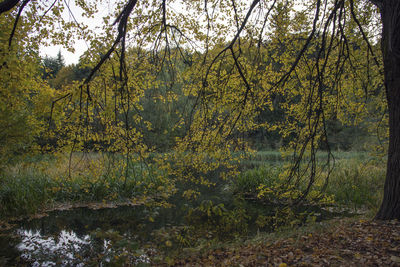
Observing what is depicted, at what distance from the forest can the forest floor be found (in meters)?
0.02

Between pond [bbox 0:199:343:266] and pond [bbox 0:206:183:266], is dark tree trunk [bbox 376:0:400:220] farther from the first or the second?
pond [bbox 0:206:183:266]

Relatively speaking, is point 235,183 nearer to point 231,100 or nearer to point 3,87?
point 231,100

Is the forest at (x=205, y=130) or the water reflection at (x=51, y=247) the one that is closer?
the forest at (x=205, y=130)

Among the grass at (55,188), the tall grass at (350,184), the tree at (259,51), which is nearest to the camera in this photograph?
the tree at (259,51)

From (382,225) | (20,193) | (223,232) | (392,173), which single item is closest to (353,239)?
→ (382,225)

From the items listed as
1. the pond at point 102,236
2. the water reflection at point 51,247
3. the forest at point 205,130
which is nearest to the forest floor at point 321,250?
the forest at point 205,130

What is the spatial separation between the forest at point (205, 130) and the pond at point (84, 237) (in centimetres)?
4

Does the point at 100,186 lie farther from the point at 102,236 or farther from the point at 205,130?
the point at 205,130

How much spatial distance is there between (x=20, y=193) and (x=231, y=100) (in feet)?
21.2

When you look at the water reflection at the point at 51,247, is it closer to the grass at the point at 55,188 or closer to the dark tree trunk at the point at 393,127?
the grass at the point at 55,188

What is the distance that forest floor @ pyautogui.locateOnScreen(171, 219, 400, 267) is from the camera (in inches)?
113

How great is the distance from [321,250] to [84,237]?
4.75 meters

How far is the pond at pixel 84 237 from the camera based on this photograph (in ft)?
14.9

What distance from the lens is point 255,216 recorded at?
702cm
